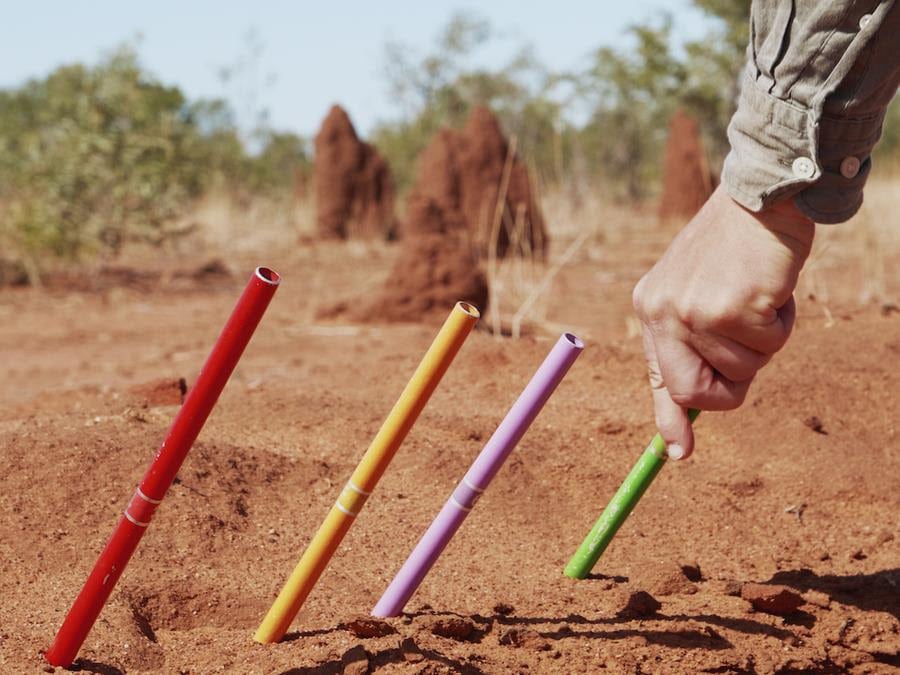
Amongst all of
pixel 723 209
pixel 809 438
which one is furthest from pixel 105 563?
pixel 809 438

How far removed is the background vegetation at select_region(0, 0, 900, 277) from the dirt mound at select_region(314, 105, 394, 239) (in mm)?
1922

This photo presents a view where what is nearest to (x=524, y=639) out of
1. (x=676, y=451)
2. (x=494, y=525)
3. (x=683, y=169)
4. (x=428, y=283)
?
(x=676, y=451)

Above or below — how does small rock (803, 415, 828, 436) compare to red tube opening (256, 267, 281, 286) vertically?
below

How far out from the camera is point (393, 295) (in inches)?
265

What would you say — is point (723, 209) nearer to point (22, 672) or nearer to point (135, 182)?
point (22, 672)

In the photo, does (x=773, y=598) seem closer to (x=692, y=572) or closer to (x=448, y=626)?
(x=692, y=572)

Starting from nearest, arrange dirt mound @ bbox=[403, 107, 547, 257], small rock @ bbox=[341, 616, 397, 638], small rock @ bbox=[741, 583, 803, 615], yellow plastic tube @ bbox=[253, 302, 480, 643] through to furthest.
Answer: yellow plastic tube @ bbox=[253, 302, 480, 643] → small rock @ bbox=[341, 616, 397, 638] → small rock @ bbox=[741, 583, 803, 615] → dirt mound @ bbox=[403, 107, 547, 257]

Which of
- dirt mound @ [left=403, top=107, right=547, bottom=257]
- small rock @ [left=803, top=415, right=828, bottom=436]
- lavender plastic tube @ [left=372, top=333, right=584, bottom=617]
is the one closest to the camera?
lavender plastic tube @ [left=372, top=333, right=584, bottom=617]

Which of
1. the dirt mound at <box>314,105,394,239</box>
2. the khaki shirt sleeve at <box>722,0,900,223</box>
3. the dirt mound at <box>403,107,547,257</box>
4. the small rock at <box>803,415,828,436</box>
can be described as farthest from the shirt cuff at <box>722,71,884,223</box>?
the dirt mound at <box>314,105,394,239</box>

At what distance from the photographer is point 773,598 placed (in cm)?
239

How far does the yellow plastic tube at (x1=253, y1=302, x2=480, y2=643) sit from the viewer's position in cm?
177

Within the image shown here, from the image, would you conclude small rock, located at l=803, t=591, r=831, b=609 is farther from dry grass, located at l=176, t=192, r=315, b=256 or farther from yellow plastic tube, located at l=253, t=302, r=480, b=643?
dry grass, located at l=176, t=192, r=315, b=256

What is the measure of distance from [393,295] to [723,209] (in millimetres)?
5132

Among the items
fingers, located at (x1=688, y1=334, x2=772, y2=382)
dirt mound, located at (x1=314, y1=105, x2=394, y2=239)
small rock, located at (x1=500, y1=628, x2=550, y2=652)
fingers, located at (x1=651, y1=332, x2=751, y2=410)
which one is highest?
fingers, located at (x1=688, y1=334, x2=772, y2=382)
